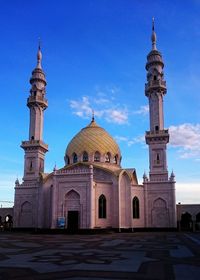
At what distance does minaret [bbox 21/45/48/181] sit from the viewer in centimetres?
5097

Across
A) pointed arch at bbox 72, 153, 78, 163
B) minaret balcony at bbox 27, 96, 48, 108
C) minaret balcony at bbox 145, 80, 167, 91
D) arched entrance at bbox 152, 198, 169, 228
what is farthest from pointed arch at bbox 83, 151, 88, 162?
minaret balcony at bbox 145, 80, 167, 91

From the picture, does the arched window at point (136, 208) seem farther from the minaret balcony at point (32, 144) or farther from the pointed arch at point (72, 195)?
the minaret balcony at point (32, 144)

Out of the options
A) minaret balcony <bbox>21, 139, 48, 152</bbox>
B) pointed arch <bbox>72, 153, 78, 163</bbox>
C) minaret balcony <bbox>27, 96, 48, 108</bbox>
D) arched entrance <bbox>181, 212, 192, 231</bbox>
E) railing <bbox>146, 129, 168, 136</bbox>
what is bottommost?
arched entrance <bbox>181, 212, 192, 231</bbox>

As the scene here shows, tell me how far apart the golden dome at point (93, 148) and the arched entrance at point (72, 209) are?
827cm

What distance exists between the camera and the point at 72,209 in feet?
141

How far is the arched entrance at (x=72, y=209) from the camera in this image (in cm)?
4247

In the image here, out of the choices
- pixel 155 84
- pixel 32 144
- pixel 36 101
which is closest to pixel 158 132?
pixel 155 84

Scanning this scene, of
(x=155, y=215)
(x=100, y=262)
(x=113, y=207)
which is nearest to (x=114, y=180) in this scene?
(x=113, y=207)

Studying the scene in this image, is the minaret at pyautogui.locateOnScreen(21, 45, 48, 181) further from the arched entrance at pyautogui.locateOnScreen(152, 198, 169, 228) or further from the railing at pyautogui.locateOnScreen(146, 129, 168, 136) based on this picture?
the arched entrance at pyautogui.locateOnScreen(152, 198, 169, 228)

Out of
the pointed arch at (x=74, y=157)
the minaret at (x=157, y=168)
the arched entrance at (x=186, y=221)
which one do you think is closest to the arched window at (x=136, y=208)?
the minaret at (x=157, y=168)

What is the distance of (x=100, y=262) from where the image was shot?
12.9 m

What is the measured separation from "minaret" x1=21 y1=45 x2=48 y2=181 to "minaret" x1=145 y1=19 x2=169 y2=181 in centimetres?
1623

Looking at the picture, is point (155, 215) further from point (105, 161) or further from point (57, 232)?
point (57, 232)

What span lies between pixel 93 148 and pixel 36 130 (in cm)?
927
